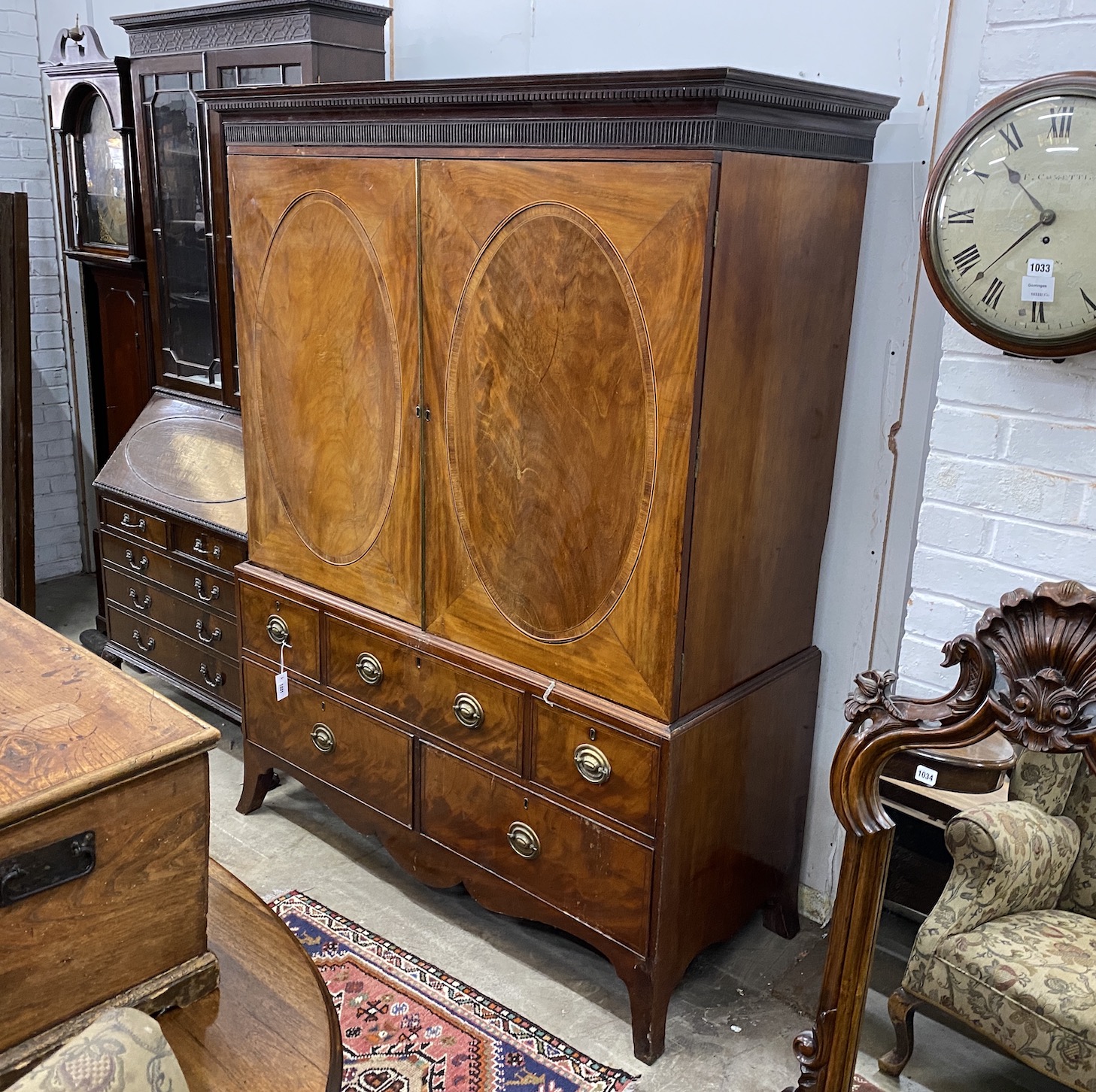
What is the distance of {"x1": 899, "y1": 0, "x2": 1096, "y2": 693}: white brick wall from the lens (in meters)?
1.75

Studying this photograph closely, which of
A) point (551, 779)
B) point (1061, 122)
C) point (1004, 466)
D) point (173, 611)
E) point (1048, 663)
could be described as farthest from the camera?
point (173, 611)

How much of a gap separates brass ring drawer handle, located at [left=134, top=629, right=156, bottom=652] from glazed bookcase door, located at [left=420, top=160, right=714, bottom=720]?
1552 millimetres

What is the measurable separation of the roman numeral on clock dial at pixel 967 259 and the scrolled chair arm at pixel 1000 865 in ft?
2.86

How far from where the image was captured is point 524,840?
2.31 meters

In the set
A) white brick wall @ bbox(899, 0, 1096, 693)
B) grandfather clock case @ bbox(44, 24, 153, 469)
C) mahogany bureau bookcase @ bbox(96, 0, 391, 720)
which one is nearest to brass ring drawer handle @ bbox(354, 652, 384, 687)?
mahogany bureau bookcase @ bbox(96, 0, 391, 720)

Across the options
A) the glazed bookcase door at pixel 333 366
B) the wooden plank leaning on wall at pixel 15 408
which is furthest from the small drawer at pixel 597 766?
the wooden plank leaning on wall at pixel 15 408

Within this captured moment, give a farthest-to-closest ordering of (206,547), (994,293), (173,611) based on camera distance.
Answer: (173,611) < (206,547) < (994,293)

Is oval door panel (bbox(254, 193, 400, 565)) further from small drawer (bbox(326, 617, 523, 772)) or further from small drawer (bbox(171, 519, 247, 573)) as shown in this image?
small drawer (bbox(171, 519, 247, 573))

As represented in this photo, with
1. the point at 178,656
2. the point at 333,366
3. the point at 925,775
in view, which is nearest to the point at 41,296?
the point at 178,656

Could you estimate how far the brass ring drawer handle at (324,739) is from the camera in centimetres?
271

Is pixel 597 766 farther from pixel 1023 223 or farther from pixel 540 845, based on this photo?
pixel 1023 223

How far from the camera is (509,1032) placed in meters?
2.22

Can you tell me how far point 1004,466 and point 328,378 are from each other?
1.43 m

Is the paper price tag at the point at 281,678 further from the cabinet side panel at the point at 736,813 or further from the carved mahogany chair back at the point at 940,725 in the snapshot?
the carved mahogany chair back at the point at 940,725
